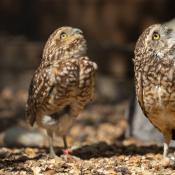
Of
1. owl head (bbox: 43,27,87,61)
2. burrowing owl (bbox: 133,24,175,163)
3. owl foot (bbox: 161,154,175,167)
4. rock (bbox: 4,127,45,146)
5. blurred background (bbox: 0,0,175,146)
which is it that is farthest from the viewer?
blurred background (bbox: 0,0,175,146)

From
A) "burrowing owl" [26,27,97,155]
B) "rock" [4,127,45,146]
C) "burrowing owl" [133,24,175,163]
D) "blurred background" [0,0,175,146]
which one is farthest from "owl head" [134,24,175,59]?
"blurred background" [0,0,175,146]

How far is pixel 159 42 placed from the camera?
5.81 m

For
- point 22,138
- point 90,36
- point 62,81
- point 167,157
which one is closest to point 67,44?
point 62,81

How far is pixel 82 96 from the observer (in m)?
6.43

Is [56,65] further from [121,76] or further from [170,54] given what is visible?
[121,76]

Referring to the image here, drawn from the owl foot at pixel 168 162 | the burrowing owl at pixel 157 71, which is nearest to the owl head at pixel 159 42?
the burrowing owl at pixel 157 71

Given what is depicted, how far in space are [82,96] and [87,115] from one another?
4200mm

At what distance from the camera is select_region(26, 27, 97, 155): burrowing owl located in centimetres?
634

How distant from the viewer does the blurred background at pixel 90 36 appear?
38.5 feet

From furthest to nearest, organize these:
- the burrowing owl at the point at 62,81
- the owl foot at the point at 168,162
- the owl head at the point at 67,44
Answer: the owl head at the point at 67,44 < the burrowing owl at the point at 62,81 < the owl foot at the point at 168,162

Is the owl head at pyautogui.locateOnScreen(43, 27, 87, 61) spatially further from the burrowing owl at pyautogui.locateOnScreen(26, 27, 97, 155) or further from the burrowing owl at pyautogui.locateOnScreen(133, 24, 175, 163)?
the burrowing owl at pyautogui.locateOnScreen(133, 24, 175, 163)

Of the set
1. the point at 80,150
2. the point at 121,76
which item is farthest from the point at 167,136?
the point at 121,76

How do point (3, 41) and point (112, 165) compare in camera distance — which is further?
point (3, 41)

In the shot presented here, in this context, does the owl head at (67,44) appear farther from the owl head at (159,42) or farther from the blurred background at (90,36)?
the blurred background at (90,36)
